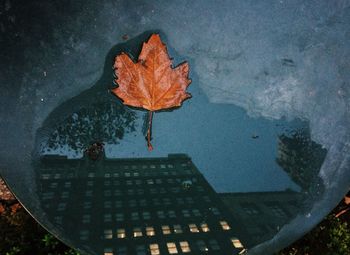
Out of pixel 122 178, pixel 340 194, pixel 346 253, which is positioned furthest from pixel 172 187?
pixel 346 253

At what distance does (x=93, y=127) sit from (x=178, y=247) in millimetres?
839

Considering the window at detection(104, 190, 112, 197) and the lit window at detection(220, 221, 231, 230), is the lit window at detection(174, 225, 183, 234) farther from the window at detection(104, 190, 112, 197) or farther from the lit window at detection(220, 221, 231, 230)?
the window at detection(104, 190, 112, 197)

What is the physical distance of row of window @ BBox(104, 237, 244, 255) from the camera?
6.32ft

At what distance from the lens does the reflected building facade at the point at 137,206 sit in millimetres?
1914

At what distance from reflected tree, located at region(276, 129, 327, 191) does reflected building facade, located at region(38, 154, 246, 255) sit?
0.46 m

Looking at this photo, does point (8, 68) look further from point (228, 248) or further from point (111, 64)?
point (228, 248)

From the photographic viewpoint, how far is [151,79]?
1.81m

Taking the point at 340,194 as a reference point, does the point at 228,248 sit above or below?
below

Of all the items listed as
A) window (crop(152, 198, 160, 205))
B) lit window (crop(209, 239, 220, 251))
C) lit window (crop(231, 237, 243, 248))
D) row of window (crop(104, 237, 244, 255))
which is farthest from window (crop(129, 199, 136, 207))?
lit window (crop(231, 237, 243, 248))

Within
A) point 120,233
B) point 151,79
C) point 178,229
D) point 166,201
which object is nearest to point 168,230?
point 178,229

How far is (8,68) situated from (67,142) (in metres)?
0.48

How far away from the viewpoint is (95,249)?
1.92m

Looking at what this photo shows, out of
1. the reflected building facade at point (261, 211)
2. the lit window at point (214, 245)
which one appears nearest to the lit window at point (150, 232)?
the lit window at point (214, 245)

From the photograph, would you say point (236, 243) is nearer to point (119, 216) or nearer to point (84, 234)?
point (119, 216)
